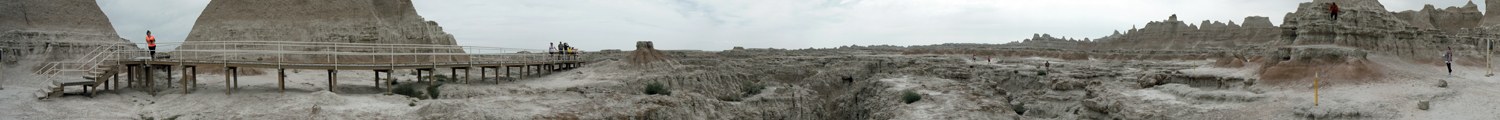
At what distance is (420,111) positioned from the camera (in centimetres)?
1638

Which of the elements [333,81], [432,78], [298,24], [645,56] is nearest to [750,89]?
[645,56]

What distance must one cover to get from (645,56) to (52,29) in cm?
1982

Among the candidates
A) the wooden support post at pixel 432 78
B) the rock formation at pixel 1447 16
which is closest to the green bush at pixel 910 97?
the wooden support post at pixel 432 78

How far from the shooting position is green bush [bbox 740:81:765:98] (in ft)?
86.0

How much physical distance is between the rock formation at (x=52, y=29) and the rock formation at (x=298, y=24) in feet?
9.92

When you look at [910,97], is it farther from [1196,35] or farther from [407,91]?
[1196,35]

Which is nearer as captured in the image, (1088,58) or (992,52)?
(1088,58)

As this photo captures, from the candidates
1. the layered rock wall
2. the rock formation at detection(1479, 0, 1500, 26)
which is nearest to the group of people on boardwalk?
the layered rock wall

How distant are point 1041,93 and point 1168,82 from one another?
3.64 meters

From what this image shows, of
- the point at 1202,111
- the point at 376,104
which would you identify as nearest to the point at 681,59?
the point at 376,104

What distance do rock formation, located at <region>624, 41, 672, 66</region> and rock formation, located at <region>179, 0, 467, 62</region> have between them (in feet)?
35.1

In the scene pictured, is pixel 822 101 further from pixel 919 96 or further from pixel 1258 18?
pixel 1258 18

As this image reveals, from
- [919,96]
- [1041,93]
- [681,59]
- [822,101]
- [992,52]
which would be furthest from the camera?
[992,52]

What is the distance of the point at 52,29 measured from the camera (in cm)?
2769
